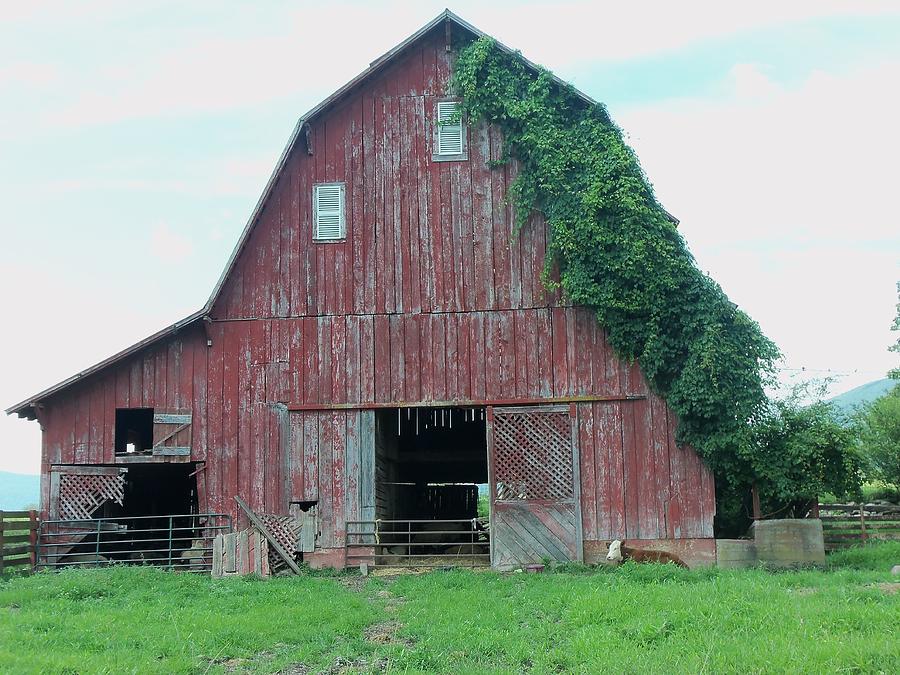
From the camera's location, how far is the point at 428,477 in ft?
93.2

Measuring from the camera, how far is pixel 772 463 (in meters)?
18.0

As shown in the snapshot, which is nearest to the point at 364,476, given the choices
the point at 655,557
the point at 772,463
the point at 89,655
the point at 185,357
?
the point at 185,357

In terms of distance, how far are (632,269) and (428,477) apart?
1224 centimetres

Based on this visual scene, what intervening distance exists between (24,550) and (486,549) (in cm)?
1219

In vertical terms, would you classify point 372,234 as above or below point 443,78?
below

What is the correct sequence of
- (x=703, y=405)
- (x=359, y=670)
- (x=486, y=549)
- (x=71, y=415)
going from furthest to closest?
(x=486, y=549)
(x=71, y=415)
(x=703, y=405)
(x=359, y=670)

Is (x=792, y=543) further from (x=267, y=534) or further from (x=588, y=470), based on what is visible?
(x=267, y=534)

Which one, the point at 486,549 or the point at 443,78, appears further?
the point at 486,549

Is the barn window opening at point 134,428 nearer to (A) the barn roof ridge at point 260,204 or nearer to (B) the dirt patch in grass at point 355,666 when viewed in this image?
(A) the barn roof ridge at point 260,204

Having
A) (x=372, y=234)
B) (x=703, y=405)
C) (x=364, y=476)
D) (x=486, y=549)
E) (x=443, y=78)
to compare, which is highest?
(x=443, y=78)

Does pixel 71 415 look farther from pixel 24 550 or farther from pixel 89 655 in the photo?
pixel 89 655

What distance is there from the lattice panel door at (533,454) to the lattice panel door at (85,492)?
7546mm

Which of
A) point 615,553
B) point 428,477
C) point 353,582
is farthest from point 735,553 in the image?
point 428,477

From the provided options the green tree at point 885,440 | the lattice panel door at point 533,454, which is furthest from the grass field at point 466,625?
the green tree at point 885,440
